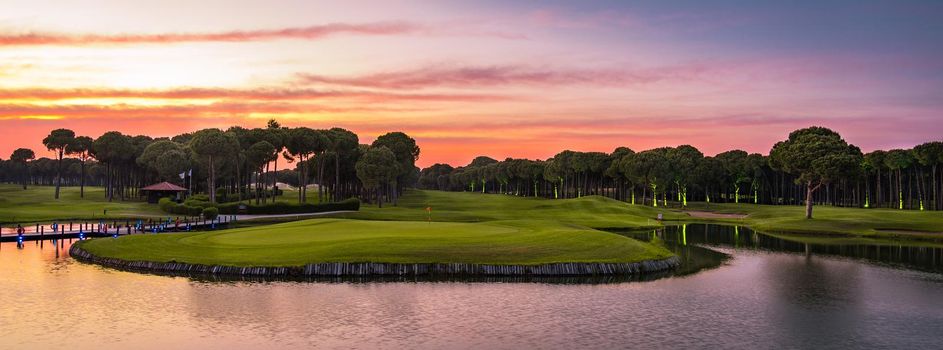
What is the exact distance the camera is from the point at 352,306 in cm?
4019

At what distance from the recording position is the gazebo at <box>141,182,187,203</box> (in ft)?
458

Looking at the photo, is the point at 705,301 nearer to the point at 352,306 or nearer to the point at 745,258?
the point at 352,306

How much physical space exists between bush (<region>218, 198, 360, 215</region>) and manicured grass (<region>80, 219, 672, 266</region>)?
44.5 metres

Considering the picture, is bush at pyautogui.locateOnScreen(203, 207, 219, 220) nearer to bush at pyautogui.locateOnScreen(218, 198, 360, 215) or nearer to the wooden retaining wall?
bush at pyautogui.locateOnScreen(218, 198, 360, 215)

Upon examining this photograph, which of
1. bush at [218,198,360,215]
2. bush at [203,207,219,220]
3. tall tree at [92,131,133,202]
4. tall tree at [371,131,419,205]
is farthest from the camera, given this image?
tall tree at [371,131,419,205]

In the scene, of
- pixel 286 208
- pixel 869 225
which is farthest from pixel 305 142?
pixel 869 225

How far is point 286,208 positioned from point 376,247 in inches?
2572

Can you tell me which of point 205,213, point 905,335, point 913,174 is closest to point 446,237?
point 905,335

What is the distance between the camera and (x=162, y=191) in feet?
475

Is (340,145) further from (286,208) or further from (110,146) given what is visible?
(110,146)

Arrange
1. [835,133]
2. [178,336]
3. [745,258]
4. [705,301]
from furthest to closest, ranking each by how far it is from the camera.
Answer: [835,133]
[745,258]
[705,301]
[178,336]

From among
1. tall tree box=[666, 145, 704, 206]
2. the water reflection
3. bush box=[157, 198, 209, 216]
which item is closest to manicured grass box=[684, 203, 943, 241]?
the water reflection

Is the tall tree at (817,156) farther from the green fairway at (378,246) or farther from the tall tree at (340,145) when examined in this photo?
the tall tree at (340,145)

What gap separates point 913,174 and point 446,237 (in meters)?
175
